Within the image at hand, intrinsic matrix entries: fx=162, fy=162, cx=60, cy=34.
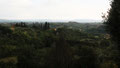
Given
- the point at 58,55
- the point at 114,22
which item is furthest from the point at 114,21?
the point at 58,55

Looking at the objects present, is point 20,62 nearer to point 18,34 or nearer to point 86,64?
point 86,64

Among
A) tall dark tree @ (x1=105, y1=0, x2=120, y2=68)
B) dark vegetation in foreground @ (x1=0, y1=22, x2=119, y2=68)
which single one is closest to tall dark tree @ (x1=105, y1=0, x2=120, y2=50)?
tall dark tree @ (x1=105, y1=0, x2=120, y2=68)

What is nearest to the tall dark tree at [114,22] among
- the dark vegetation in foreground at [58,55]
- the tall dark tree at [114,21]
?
the tall dark tree at [114,21]

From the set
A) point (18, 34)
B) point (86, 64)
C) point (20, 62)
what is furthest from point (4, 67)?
point (18, 34)

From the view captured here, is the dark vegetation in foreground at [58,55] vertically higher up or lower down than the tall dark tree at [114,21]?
lower down

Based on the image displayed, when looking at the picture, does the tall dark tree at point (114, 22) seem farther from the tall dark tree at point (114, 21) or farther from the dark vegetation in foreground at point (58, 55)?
the dark vegetation in foreground at point (58, 55)

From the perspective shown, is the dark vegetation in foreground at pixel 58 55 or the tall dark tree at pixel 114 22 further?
the dark vegetation in foreground at pixel 58 55

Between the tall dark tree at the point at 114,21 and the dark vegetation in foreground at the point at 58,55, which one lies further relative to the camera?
the dark vegetation in foreground at the point at 58,55

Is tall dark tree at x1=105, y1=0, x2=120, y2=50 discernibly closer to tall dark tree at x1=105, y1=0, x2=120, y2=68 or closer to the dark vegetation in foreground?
tall dark tree at x1=105, y1=0, x2=120, y2=68

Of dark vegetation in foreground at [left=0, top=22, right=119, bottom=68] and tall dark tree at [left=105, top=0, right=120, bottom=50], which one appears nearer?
tall dark tree at [left=105, top=0, right=120, bottom=50]

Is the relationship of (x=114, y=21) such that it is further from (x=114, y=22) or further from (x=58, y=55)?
(x=58, y=55)

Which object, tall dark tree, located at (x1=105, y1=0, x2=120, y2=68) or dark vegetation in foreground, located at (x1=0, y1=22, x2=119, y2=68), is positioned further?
dark vegetation in foreground, located at (x1=0, y1=22, x2=119, y2=68)

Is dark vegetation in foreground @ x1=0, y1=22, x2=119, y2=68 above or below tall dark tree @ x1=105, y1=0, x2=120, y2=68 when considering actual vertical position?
below
